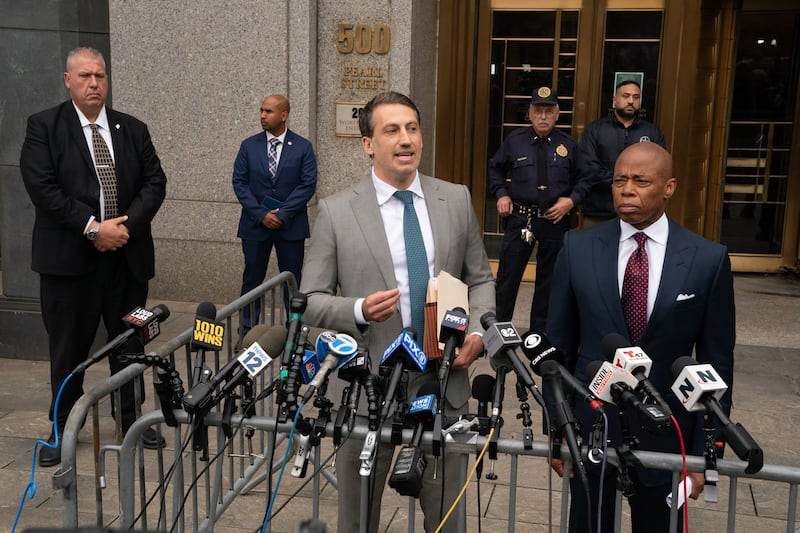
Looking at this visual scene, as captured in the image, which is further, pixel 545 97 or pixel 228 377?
pixel 545 97

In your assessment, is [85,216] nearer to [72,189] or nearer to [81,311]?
[72,189]

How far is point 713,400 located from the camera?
2670 millimetres

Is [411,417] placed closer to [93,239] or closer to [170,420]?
[170,420]

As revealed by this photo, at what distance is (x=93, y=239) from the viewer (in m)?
5.69

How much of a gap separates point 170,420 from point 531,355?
1.24 metres

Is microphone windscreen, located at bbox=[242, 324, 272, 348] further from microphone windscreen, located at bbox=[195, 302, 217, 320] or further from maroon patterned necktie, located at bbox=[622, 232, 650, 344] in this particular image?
A: maroon patterned necktie, located at bbox=[622, 232, 650, 344]

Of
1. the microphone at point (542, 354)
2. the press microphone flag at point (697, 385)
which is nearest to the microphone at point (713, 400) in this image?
the press microphone flag at point (697, 385)

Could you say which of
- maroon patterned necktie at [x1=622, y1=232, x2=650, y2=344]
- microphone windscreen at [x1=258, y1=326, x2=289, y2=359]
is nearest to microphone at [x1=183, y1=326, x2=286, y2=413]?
microphone windscreen at [x1=258, y1=326, x2=289, y2=359]

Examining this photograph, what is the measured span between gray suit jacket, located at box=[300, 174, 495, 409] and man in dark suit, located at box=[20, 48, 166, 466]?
2486 mm

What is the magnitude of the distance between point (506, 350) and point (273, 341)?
2.71ft

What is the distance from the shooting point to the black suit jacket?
5.66 m

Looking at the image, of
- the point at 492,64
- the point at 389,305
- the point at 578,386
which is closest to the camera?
the point at 578,386

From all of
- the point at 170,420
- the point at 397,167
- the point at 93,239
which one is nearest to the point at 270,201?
the point at 93,239

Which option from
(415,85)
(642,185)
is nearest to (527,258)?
(415,85)
